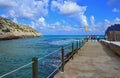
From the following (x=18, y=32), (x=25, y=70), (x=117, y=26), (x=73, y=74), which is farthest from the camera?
(x=117, y=26)

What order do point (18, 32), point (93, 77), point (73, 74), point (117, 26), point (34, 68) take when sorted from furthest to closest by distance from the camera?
point (117, 26), point (18, 32), point (73, 74), point (93, 77), point (34, 68)

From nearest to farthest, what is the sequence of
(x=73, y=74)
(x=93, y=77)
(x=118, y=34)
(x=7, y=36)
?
(x=93, y=77)
(x=73, y=74)
(x=118, y=34)
(x=7, y=36)

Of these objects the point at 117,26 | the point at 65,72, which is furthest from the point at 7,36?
the point at 65,72

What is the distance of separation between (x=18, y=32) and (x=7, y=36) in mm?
17094

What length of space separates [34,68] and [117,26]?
431 feet

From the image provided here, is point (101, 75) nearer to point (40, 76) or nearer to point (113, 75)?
point (113, 75)

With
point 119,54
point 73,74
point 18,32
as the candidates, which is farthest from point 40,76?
point 18,32

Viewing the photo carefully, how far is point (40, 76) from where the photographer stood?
14.9 m

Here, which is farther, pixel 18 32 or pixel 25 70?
pixel 18 32

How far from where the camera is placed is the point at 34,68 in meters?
5.13

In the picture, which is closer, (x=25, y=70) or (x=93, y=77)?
(x=93, y=77)

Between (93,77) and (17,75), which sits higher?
(93,77)

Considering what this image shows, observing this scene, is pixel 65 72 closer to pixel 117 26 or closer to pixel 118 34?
pixel 118 34

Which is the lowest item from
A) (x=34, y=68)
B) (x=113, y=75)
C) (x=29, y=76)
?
(x=29, y=76)
